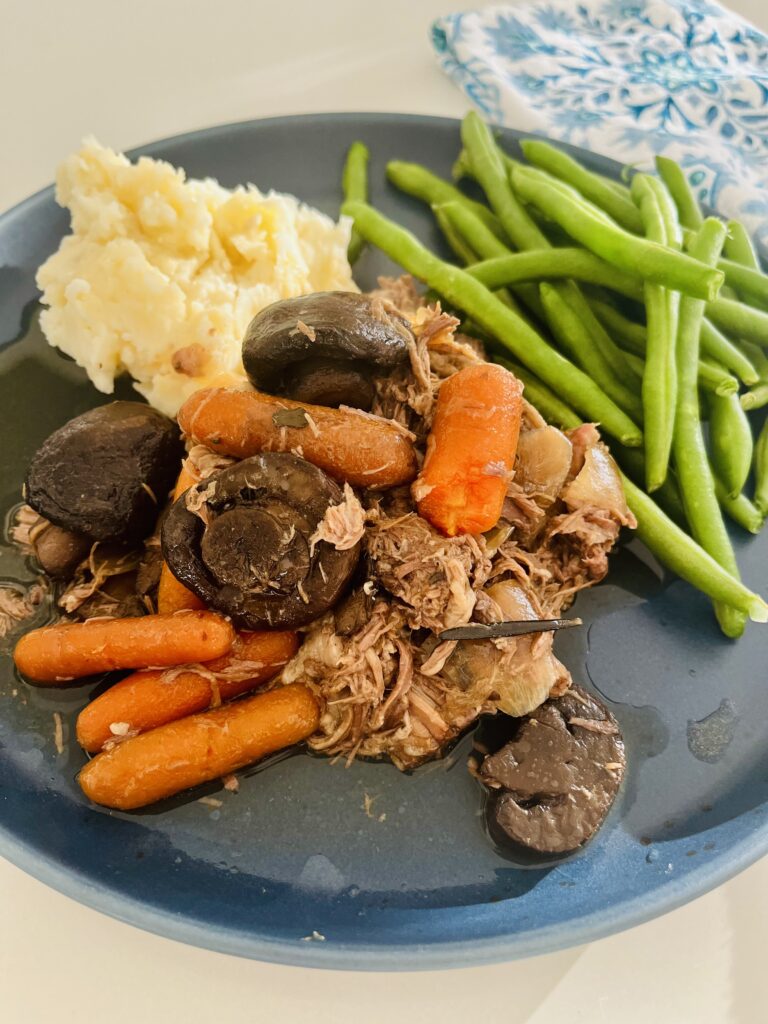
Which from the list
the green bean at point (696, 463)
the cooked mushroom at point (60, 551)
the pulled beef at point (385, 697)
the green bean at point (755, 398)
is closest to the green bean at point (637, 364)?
the green bean at point (696, 463)

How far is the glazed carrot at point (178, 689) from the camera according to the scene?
2.60 metres

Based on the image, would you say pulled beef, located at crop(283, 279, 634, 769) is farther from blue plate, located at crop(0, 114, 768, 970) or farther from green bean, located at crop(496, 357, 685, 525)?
green bean, located at crop(496, 357, 685, 525)

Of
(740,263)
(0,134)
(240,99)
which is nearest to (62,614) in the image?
(740,263)

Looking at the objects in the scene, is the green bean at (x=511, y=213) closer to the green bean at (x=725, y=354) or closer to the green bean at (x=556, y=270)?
the green bean at (x=556, y=270)

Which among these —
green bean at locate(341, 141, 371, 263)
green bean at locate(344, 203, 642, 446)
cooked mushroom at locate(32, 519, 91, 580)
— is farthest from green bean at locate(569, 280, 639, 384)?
cooked mushroom at locate(32, 519, 91, 580)

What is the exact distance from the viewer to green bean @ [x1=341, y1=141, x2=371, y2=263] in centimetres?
441

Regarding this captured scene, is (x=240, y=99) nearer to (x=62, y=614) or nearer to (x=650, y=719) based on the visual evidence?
(x=62, y=614)

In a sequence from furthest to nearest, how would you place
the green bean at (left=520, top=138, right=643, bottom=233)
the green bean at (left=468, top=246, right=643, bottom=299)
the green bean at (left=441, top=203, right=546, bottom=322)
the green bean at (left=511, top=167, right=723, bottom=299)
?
the green bean at (left=520, top=138, right=643, bottom=233) → the green bean at (left=441, top=203, right=546, bottom=322) → the green bean at (left=468, top=246, right=643, bottom=299) → the green bean at (left=511, top=167, right=723, bottom=299)

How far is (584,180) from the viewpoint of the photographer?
166 inches

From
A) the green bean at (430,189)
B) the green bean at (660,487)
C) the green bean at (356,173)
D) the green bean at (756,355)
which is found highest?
the green bean at (356,173)

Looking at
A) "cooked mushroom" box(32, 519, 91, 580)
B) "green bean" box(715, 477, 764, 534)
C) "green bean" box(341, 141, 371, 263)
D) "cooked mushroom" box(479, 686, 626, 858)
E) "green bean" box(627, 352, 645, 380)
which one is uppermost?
"green bean" box(341, 141, 371, 263)

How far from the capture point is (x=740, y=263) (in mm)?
3953

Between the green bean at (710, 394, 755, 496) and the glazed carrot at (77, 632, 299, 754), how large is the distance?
6.40ft

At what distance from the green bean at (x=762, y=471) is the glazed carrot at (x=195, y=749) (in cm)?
206
